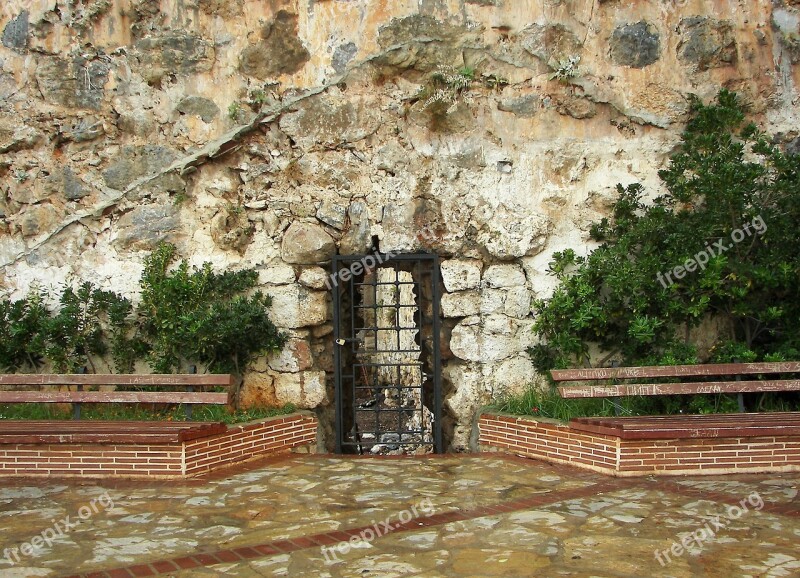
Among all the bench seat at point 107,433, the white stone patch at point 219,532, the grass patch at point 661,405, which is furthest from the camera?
the grass patch at point 661,405

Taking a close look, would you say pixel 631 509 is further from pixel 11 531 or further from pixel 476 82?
pixel 476 82

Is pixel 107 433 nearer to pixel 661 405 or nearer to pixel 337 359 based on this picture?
pixel 337 359

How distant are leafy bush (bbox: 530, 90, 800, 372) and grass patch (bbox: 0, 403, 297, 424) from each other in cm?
266

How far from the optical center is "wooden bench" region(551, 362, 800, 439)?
5.12 meters

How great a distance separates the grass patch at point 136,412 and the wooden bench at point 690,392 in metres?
2.73

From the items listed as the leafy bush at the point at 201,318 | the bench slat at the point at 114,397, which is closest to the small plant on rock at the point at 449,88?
the leafy bush at the point at 201,318

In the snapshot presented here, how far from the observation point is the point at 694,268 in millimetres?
6320

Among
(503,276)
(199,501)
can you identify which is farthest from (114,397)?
(503,276)

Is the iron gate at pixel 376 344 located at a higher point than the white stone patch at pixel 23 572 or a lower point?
higher

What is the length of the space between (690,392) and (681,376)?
299 millimetres

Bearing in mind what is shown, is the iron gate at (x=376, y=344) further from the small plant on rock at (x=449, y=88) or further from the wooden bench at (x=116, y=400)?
the small plant on rock at (x=449, y=88)

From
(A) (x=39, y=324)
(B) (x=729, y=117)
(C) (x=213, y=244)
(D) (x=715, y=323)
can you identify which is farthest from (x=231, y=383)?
(B) (x=729, y=117)
